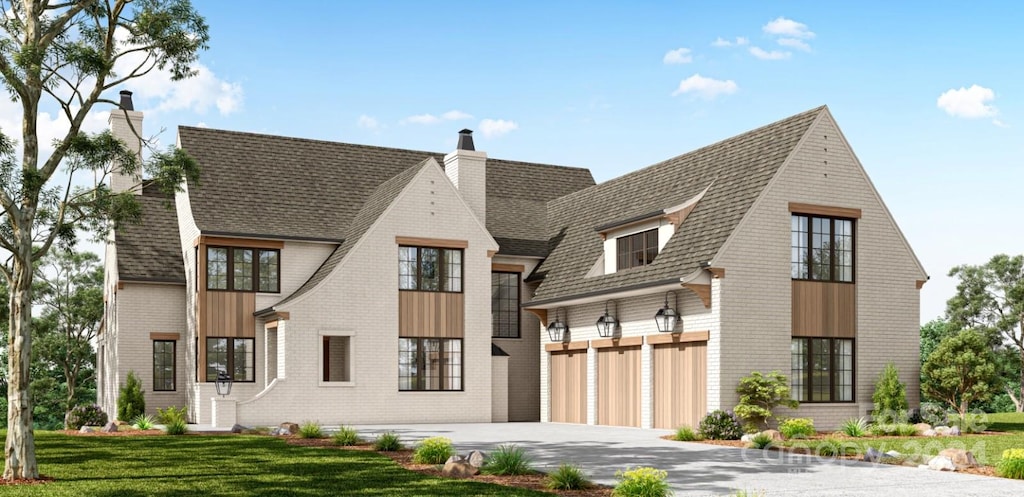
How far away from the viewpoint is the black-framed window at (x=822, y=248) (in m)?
24.7

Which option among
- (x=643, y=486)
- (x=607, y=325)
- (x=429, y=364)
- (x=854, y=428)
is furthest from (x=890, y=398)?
(x=643, y=486)

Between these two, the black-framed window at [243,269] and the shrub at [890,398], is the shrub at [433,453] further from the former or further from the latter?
the black-framed window at [243,269]

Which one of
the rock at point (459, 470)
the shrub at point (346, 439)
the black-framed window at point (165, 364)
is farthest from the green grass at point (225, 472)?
the black-framed window at point (165, 364)

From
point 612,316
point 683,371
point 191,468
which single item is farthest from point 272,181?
point 191,468

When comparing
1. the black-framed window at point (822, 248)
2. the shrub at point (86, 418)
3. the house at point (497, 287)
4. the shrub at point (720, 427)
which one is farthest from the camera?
the shrub at point (86, 418)

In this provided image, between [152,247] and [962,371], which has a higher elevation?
[152,247]

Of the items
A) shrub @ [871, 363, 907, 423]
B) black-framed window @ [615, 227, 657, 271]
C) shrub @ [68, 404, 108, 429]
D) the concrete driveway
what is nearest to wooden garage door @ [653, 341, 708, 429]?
the concrete driveway

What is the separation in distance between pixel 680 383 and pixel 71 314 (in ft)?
105

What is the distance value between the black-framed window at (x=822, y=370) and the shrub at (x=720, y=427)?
102 inches

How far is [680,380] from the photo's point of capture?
2467 centimetres

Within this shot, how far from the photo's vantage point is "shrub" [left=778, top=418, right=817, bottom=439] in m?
21.8

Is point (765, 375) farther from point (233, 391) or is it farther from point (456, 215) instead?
point (233, 391)

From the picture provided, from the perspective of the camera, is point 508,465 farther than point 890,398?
No

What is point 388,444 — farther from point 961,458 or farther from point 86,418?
point 86,418
